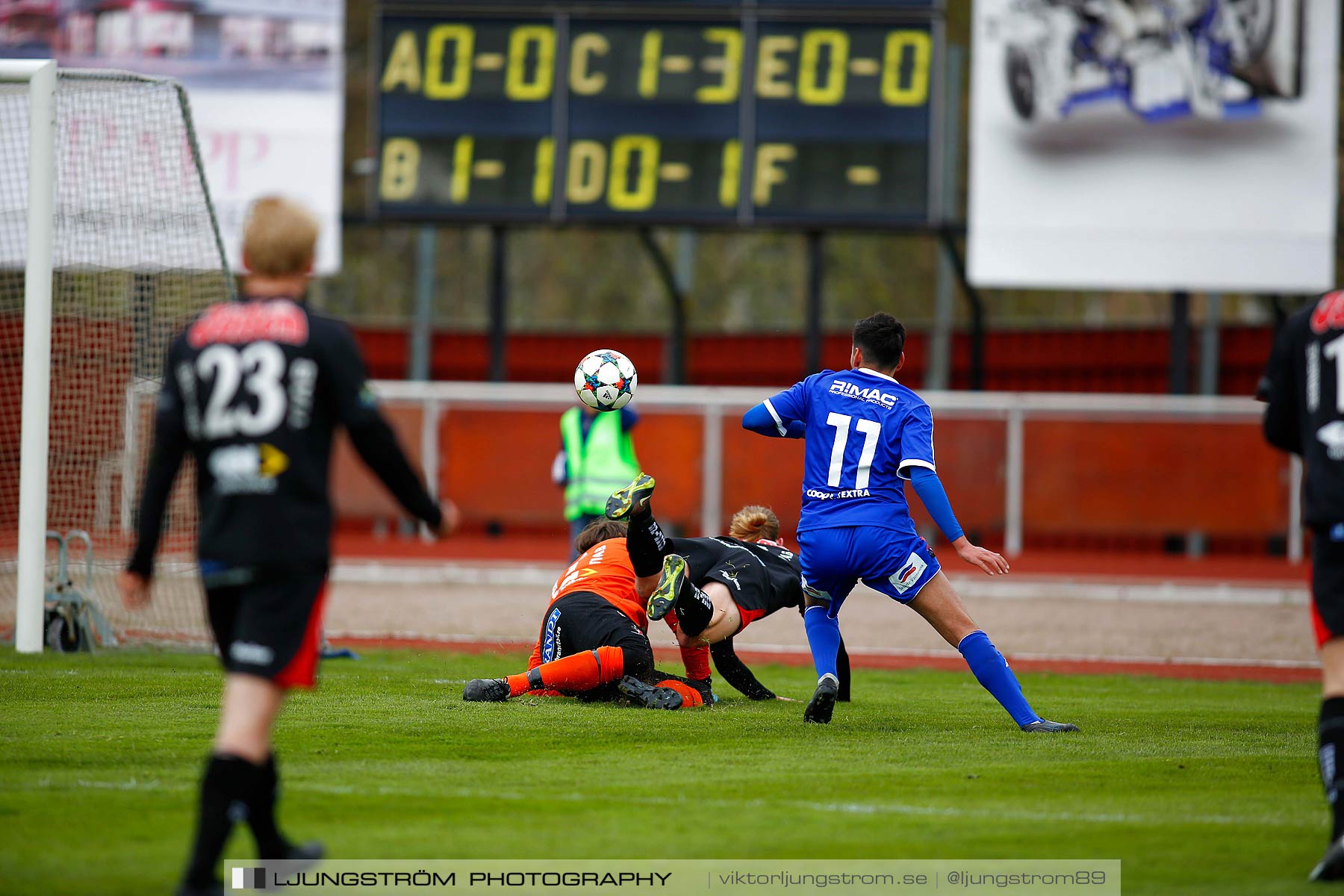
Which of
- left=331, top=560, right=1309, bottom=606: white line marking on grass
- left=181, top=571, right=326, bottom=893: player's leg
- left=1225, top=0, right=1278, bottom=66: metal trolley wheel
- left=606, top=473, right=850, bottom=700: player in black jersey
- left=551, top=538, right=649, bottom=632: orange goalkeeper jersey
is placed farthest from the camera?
left=1225, top=0, right=1278, bottom=66: metal trolley wheel

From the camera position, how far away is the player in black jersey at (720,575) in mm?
7051

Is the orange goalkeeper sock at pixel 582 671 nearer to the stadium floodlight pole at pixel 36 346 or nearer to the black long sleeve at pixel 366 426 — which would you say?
the black long sleeve at pixel 366 426

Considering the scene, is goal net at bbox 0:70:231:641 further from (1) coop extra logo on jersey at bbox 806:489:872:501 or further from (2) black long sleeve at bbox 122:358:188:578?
(2) black long sleeve at bbox 122:358:188:578

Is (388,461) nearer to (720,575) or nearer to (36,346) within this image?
(720,575)

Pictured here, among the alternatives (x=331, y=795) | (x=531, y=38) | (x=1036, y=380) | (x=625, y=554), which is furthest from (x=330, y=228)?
(x=331, y=795)

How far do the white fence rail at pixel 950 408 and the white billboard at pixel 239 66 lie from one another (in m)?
2.53

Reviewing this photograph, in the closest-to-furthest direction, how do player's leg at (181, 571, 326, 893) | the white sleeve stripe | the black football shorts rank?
1. player's leg at (181, 571, 326, 893)
2. the black football shorts
3. the white sleeve stripe

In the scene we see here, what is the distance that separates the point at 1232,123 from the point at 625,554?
44.5 ft

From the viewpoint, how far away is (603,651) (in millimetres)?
7395

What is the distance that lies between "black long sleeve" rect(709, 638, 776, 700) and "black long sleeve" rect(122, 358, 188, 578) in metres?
4.21

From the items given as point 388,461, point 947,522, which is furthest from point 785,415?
point 388,461

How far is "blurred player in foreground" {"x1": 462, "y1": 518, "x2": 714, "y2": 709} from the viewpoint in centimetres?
739

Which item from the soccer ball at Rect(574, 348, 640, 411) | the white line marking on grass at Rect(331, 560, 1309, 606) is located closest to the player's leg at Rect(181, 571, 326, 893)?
the soccer ball at Rect(574, 348, 640, 411)

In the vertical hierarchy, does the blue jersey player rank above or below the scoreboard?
below
